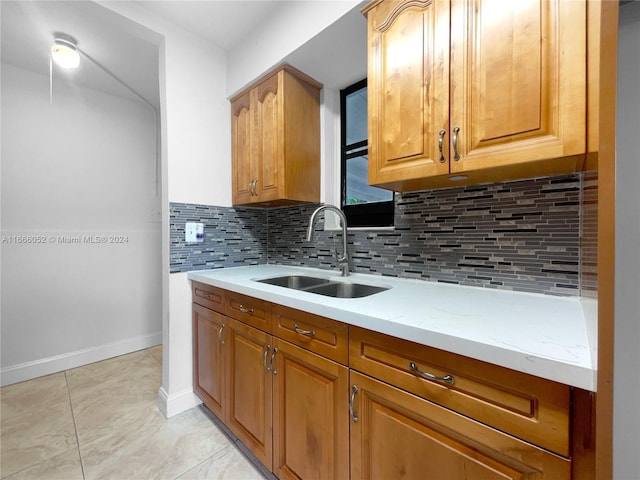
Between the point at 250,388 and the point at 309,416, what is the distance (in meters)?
0.40

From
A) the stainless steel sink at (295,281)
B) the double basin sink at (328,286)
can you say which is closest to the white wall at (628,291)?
the double basin sink at (328,286)

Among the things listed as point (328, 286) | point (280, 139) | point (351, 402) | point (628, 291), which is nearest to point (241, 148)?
point (280, 139)

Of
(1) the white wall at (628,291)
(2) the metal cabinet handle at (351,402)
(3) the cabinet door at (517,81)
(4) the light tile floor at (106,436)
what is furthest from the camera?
(4) the light tile floor at (106,436)

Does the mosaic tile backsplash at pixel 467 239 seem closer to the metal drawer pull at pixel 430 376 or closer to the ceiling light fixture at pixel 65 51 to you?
the metal drawer pull at pixel 430 376

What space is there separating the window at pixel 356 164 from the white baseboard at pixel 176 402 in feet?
5.03

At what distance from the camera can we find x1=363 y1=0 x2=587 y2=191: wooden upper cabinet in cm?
75

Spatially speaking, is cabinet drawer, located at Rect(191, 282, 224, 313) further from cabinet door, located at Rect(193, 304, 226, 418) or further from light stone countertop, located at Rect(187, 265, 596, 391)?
light stone countertop, located at Rect(187, 265, 596, 391)

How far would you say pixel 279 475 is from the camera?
1114 millimetres

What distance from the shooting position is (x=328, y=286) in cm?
154

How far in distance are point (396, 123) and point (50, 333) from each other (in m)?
3.02

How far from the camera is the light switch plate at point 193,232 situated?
1782 millimetres

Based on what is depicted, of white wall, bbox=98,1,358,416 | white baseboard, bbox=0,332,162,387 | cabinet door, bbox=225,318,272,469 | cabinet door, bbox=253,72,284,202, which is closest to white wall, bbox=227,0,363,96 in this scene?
white wall, bbox=98,1,358,416

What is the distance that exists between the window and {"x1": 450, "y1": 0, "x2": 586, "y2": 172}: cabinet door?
74cm

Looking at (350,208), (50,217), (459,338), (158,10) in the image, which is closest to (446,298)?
(459,338)
